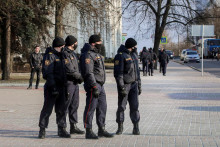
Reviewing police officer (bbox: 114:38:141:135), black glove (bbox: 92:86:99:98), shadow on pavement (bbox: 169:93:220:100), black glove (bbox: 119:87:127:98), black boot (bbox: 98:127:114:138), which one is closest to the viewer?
black glove (bbox: 92:86:99:98)

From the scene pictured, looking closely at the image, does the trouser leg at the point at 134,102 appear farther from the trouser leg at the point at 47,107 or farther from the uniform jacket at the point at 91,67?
the trouser leg at the point at 47,107

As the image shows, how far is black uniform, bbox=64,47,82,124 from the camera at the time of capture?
8.05 meters

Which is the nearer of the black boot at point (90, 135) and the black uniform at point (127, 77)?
the black boot at point (90, 135)

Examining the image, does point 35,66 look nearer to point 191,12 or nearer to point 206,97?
point 206,97

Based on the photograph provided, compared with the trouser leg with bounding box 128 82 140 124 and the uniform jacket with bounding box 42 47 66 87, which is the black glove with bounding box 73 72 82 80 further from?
the trouser leg with bounding box 128 82 140 124

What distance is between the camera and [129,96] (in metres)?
8.46

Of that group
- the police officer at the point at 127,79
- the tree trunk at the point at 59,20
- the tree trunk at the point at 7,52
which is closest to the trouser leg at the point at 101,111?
the police officer at the point at 127,79

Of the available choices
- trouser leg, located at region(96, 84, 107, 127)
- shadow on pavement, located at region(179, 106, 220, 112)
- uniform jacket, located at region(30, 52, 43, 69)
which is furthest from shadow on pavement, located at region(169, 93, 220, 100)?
trouser leg, located at region(96, 84, 107, 127)

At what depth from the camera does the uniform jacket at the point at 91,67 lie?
7.82m

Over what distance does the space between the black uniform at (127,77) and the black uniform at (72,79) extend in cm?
67

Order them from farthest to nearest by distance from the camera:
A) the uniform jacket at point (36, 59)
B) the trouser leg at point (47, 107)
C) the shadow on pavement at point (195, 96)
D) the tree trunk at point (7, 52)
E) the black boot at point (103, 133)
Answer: the tree trunk at point (7, 52) → the uniform jacket at point (36, 59) → the shadow on pavement at point (195, 96) → the trouser leg at point (47, 107) → the black boot at point (103, 133)

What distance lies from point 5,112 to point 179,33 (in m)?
29.4

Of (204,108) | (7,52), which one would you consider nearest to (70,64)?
(204,108)

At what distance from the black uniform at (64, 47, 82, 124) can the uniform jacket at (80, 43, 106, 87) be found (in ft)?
0.59
